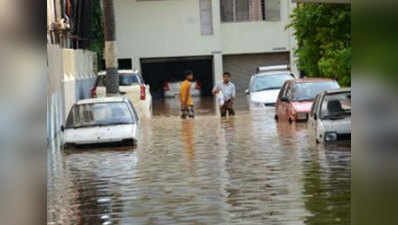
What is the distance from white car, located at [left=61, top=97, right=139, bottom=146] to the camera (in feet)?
68.8

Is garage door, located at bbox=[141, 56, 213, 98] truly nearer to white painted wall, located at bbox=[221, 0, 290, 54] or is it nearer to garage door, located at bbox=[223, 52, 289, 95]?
garage door, located at bbox=[223, 52, 289, 95]

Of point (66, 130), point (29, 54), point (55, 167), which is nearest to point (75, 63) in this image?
point (66, 130)

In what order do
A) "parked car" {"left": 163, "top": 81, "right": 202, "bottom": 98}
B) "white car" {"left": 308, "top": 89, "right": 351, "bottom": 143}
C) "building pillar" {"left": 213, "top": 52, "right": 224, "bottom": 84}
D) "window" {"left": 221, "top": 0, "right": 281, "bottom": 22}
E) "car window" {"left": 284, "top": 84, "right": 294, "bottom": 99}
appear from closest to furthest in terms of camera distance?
"white car" {"left": 308, "top": 89, "right": 351, "bottom": 143}, "car window" {"left": 284, "top": 84, "right": 294, "bottom": 99}, "building pillar" {"left": 213, "top": 52, "right": 224, "bottom": 84}, "window" {"left": 221, "top": 0, "right": 281, "bottom": 22}, "parked car" {"left": 163, "top": 81, "right": 202, "bottom": 98}

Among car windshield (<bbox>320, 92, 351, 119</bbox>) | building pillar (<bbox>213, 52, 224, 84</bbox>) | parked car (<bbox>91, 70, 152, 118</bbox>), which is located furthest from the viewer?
building pillar (<bbox>213, 52, 224, 84</bbox>)

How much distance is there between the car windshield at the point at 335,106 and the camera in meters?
19.2

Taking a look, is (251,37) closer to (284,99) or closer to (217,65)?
(217,65)

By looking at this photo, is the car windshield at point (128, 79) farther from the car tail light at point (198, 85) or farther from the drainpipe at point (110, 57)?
the car tail light at point (198, 85)

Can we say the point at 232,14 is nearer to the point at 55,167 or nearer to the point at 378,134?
the point at 55,167

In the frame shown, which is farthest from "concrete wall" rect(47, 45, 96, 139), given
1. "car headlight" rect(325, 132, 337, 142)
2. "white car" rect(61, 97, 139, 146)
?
"car headlight" rect(325, 132, 337, 142)

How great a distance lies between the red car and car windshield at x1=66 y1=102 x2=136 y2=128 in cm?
540

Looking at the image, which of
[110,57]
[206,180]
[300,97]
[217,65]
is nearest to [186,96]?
[110,57]

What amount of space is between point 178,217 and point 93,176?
529 centimetres

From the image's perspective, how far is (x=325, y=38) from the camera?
2591cm

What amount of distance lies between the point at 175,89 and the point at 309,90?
89.2 feet
